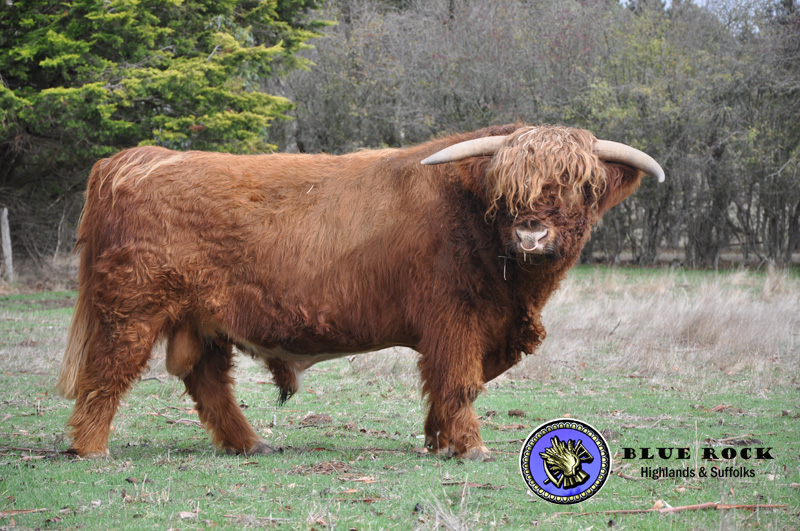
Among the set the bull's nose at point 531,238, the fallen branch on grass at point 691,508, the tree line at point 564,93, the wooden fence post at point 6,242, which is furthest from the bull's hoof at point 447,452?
the wooden fence post at point 6,242

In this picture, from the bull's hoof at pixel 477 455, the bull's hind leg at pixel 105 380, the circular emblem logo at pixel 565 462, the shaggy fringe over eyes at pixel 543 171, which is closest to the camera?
the circular emblem logo at pixel 565 462

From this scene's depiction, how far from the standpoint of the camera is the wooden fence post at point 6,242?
16.7m

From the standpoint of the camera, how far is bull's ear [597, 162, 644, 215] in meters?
4.69

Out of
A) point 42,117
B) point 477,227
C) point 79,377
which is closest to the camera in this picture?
point 477,227

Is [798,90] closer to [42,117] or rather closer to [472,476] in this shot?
[42,117]

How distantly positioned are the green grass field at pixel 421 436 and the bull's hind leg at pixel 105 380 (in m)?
0.20

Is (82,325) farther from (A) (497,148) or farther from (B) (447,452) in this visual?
(A) (497,148)

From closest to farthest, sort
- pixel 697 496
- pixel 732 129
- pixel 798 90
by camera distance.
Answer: pixel 697 496 < pixel 798 90 < pixel 732 129

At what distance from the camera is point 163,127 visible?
1541cm

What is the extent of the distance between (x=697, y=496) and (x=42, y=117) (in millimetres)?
13844

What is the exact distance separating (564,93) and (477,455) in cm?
1961

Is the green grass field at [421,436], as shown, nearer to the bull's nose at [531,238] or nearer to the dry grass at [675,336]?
the dry grass at [675,336]

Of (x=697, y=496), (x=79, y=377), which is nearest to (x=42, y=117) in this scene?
(x=79, y=377)

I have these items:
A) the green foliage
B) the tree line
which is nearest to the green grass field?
the green foliage
